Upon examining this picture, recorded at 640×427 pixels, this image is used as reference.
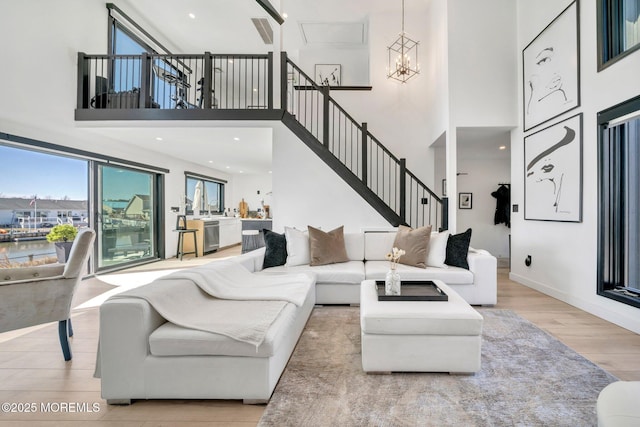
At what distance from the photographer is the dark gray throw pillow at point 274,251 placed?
375 cm

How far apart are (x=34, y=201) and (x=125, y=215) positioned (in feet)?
5.87

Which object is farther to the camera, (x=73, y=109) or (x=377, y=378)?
(x=73, y=109)

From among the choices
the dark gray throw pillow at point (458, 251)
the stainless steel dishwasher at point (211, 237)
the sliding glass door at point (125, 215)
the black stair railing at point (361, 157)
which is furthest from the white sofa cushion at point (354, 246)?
the stainless steel dishwasher at point (211, 237)

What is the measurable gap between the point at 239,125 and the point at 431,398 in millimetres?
4601

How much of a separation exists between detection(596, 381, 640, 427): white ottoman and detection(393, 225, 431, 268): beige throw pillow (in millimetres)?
2371

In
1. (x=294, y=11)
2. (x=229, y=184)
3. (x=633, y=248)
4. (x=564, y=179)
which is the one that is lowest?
(x=633, y=248)

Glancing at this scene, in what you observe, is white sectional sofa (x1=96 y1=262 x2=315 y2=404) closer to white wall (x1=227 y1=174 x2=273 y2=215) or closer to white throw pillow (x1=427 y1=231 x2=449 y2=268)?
white throw pillow (x1=427 y1=231 x2=449 y2=268)

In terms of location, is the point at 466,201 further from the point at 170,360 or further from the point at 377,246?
the point at 170,360

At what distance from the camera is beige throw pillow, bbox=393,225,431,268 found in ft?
11.7

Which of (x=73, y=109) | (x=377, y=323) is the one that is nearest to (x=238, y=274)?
(x=377, y=323)

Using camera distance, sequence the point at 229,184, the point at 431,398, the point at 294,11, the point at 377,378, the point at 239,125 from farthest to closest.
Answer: the point at 229,184 < the point at 294,11 < the point at 239,125 < the point at 377,378 < the point at 431,398

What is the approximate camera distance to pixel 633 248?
115 inches

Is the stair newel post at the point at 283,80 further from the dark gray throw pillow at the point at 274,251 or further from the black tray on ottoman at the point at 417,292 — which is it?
the black tray on ottoman at the point at 417,292

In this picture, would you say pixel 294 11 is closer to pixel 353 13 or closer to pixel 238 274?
pixel 353 13
